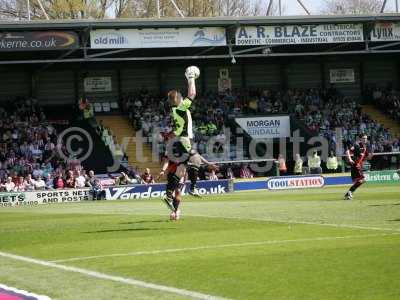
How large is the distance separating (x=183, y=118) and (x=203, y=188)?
2255cm

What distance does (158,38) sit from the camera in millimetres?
41000

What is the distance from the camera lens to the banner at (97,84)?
156ft

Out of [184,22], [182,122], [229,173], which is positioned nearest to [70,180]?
[229,173]

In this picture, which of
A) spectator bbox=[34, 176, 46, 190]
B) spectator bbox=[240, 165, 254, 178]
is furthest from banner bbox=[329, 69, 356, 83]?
spectator bbox=[34, 176, 46, 190]

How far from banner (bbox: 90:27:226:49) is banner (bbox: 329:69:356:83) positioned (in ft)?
39.9

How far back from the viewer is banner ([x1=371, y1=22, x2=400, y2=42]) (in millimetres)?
44406

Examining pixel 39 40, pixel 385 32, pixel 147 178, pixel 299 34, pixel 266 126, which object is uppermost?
pixel 385 32

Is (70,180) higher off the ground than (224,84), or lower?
lower

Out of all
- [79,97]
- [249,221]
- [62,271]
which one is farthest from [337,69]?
[62,271]

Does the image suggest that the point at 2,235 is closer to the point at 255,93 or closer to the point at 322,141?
the point at 322,141

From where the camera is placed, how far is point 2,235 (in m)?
13.8

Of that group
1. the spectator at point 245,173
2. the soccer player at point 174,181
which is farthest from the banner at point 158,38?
the soccer player at point 174,181

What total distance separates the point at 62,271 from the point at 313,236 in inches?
150

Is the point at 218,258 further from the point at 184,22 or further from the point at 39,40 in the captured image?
the point at 184,22
